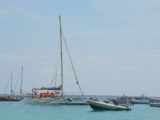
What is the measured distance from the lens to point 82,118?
3519cm

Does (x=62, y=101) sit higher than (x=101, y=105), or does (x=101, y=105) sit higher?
(x=62, y=101)

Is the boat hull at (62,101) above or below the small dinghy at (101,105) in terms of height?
above

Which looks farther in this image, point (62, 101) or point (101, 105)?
point (62, 101)

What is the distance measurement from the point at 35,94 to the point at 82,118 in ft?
65.1

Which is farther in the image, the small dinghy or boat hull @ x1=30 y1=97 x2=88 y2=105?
boat hull @ x1=30 y1=97 x2=88 y2=105

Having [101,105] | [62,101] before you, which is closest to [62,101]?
[62,101]

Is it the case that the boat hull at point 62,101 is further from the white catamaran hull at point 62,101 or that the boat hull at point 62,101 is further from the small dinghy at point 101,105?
the small dinghy at point 101,105

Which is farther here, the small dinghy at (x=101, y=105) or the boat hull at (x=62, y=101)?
the boat hull at (x=62, y=101)

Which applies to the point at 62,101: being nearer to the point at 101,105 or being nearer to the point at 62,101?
the point at 62,101

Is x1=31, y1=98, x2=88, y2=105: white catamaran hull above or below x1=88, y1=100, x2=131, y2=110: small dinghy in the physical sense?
above

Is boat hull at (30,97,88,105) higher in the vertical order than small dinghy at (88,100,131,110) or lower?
higher

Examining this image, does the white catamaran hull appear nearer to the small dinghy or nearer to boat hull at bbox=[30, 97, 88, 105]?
boat hull at bbox=[30, 97, 88, 105]

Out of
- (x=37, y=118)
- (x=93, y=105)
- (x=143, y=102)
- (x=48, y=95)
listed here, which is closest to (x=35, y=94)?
(x=48, y=95)

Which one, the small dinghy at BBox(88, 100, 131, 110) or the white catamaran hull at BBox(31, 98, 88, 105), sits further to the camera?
the white catamaran hull at BBox(31, 98, 88, 105)
